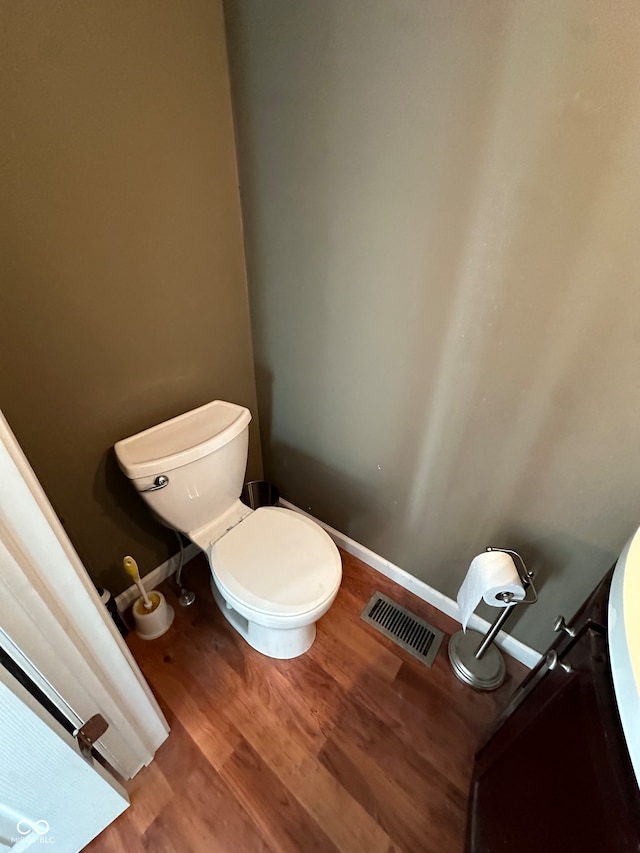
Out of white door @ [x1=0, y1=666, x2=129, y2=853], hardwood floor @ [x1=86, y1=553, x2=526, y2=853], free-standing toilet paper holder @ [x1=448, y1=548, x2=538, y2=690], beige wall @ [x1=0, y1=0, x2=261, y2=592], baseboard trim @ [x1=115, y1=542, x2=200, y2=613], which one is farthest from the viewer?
baseboard trim @ [x1=115, y1=542, x2=200, y2=613]

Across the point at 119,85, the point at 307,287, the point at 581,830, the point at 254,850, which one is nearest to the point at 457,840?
the point at 254,850

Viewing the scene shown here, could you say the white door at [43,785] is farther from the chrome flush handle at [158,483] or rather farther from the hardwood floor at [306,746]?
the chrome flush handle at [158,483]

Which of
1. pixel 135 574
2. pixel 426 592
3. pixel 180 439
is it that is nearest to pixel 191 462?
pixel 180 439

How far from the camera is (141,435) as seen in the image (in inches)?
46.9

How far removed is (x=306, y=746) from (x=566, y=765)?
2.68 ft

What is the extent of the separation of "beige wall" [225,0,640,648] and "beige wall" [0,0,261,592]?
0.44 feet

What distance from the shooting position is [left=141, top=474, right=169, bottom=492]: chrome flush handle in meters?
1.12

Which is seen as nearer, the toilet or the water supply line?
the toilet

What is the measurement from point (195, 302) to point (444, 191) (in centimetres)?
77

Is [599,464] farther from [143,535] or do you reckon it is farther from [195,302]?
[143,535]

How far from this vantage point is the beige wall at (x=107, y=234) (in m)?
0.80

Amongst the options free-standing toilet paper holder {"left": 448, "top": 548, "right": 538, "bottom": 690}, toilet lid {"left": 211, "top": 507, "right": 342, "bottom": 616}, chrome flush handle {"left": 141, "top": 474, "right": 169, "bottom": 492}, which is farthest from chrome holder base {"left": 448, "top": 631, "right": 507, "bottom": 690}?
chrome flush handle {"left": 141, "top": 474, "right": 169, "bottom": 492}

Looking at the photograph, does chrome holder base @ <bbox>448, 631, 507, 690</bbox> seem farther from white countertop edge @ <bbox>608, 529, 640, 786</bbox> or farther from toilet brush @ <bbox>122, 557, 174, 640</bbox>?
toilet brush @ <bbox>122, 557, 174, 640</bbox>

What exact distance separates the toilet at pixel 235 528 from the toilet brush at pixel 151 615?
0.79 feet
